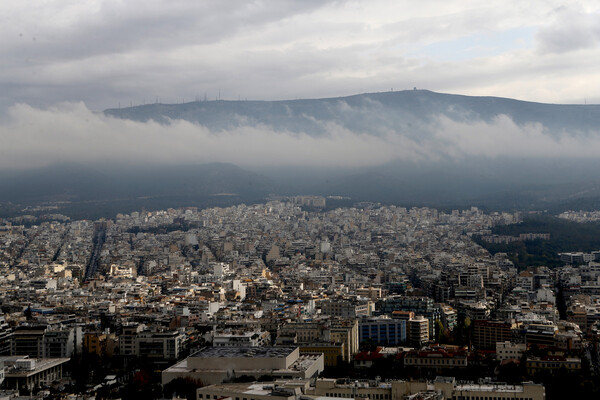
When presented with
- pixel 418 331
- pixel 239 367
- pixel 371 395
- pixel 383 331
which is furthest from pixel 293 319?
pixel 371 395

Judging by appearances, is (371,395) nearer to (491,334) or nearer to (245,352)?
(245,352)

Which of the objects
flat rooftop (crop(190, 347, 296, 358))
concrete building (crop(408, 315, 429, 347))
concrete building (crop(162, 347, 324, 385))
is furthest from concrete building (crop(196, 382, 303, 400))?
concrete building (crop(408, 315, 429, 347))

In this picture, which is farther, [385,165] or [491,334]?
[385,165]

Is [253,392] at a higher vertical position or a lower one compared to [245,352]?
higher

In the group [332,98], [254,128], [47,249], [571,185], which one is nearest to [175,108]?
[254,128]

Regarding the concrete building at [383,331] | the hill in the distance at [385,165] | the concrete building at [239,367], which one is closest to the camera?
the concrete building at [239,367]

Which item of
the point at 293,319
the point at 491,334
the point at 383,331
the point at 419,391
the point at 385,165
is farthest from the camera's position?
the point at 385,165

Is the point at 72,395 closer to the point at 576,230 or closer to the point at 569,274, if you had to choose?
the point at 569,274

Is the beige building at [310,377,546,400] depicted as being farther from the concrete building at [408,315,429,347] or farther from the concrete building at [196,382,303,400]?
the concrete building at [408,315,429,347]

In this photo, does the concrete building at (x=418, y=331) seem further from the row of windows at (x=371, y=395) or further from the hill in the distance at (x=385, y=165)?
the hill in the distance at (x=385, y=165)

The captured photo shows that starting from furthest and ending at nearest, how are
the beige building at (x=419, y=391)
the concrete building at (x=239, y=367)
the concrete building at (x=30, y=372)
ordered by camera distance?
the concrete building at (x=30, y=372), the concrete building at (x=239, y=367), the beige building at (x=419, y=391)

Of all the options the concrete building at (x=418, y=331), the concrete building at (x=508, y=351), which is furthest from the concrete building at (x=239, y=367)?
the concrete building at (x=418, y=331)

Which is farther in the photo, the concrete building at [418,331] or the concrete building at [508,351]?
the concrete building at [418,331]
